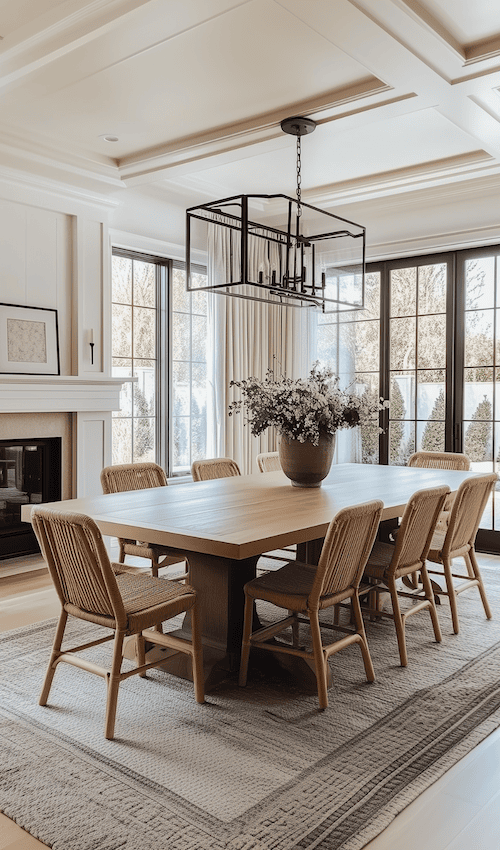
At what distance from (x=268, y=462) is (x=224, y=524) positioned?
2220 millimetres

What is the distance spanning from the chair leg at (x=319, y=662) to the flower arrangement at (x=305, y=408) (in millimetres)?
1183

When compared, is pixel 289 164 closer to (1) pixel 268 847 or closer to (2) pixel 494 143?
(2) pixel 494 143

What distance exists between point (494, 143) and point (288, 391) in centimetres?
219

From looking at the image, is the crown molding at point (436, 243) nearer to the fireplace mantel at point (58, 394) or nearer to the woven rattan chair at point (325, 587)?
the fireplace mantel at point (58, 394)

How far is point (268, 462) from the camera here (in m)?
4.90

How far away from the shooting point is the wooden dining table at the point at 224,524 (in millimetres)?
2527

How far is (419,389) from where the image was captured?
19.1 ft

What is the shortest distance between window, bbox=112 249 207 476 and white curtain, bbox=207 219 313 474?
0.27m

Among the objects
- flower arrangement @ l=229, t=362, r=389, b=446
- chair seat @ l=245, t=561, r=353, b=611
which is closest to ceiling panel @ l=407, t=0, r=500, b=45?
flower arrangement @ l=229, t=362, r=389, b=446

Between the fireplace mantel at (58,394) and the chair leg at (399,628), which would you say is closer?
the chair leg at (399,628)

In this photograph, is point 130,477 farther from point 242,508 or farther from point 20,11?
point 20,11

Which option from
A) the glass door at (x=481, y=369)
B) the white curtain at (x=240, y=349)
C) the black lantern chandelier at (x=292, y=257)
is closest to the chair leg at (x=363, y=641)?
the black lantern chandelier at (x=292, y=257)

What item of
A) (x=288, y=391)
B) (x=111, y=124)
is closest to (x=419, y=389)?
(x=288, y=391)

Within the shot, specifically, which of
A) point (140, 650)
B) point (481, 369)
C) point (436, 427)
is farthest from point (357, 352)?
point (140, 650)
